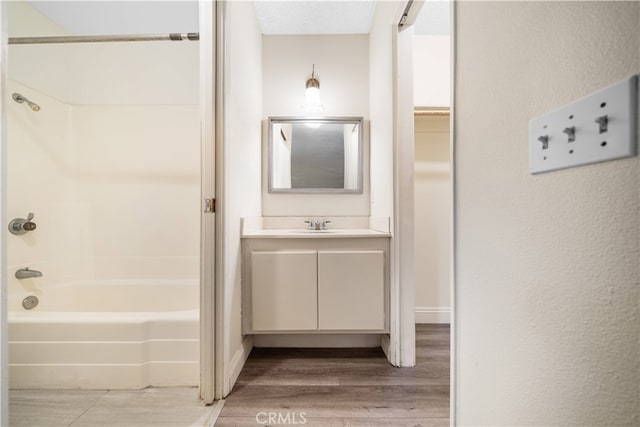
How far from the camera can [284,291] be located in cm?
174

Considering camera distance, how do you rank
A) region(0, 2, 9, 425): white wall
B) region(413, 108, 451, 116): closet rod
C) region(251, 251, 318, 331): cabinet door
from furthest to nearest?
1. region(413, 108, 451, 116): closet rod
2. region(251, 251, 318, 331): cabinet door
3. region(0, 2, 9, 425): white wall

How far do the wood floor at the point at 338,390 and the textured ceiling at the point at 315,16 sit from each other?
249cm

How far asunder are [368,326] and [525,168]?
4.69 ft

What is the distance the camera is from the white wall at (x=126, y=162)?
208cm

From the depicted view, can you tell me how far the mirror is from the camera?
7.55ft

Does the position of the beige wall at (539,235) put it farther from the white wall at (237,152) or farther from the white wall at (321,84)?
the white wall at (321,84)

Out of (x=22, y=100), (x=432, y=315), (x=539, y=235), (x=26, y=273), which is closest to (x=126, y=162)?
(x=22, y=100)

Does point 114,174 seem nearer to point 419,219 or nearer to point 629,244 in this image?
point 419,219

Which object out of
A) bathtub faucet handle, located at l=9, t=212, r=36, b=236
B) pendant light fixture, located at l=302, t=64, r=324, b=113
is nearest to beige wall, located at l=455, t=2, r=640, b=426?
pendant light fixture, located at l=302, t=64, r=324, b=113

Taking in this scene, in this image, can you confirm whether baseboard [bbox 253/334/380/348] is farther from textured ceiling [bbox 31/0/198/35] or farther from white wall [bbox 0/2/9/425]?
textured ceiling [bbox 31/0/198/35]

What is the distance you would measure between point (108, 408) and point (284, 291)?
99cm

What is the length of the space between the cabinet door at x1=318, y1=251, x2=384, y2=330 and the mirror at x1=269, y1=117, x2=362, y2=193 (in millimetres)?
755

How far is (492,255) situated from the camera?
0.69 metres

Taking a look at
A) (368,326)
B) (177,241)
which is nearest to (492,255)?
(368,326)
